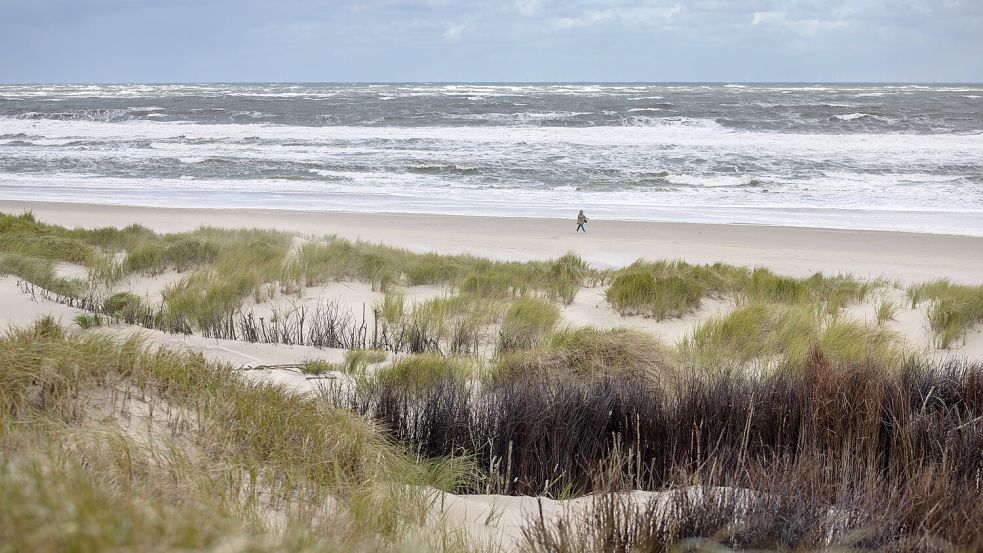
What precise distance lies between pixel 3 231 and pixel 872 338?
1220cm

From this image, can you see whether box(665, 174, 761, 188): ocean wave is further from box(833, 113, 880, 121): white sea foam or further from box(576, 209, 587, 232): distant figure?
box(833, 113, 880, 121): white sea foam

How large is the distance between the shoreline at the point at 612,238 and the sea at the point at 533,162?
50.9 inches

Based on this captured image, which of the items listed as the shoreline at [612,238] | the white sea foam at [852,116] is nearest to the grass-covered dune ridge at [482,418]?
the shoreline at [612,238]

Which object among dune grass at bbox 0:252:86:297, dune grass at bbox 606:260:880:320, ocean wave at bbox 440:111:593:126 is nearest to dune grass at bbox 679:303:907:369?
dune grass at bbox 606:260:880:320

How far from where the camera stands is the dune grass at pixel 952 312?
7621 millimetres

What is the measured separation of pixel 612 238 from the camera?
1544 centimetres

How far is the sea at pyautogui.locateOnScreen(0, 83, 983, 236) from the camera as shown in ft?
64.9

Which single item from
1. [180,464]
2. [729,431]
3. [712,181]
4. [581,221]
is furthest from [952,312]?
[712,181]

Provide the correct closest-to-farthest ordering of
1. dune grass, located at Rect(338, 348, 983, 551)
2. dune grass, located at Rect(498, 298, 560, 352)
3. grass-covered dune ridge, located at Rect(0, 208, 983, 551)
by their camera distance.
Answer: grass-covered dune ridge, located at Rect(0, 208, 983, 551) < dune grass, located at Rect(338, 348, 983, 551) < dune grass, located at Rect(498, 298, 560, 352)

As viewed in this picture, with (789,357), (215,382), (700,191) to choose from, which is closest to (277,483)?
(215,382)

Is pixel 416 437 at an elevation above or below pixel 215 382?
below

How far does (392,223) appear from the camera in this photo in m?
17.0

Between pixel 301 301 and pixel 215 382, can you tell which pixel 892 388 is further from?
pixel 301 301

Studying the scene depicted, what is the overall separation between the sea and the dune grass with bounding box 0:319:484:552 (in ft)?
48.8
